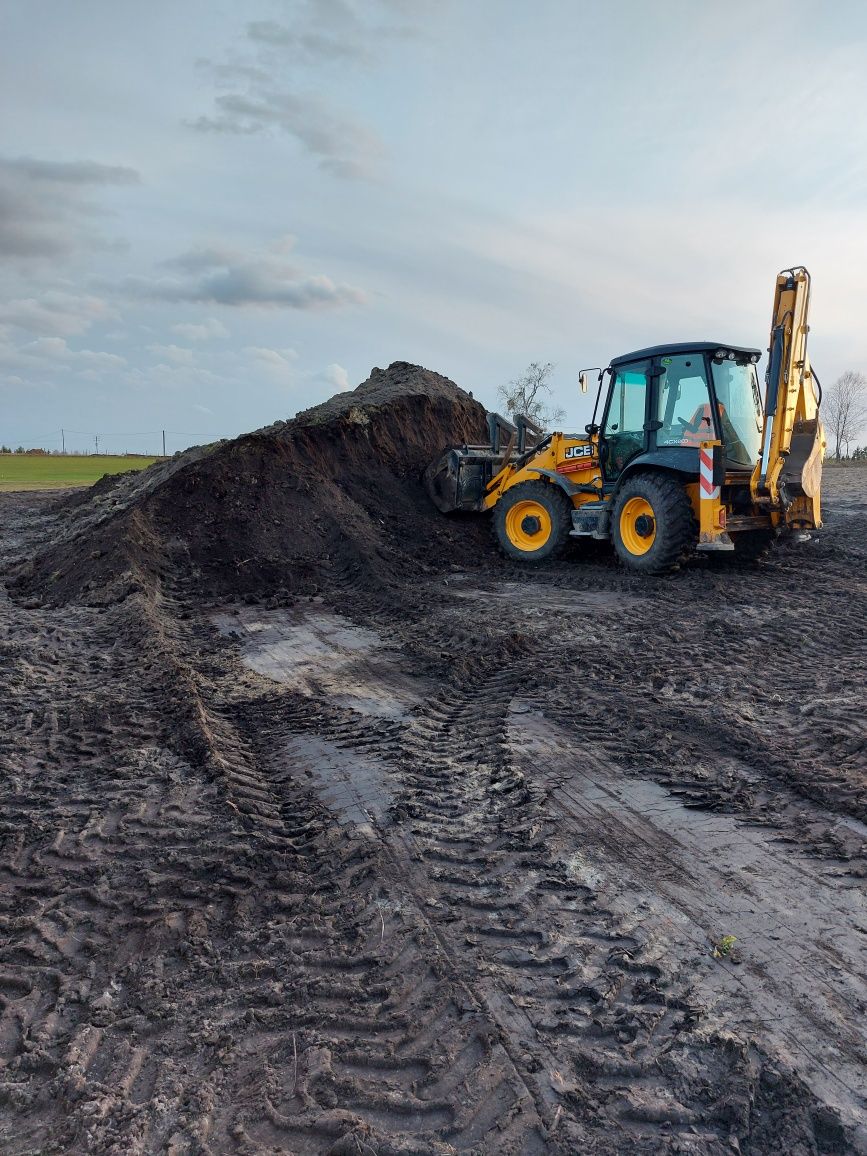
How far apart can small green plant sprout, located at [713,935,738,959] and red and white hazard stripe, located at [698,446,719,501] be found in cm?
710

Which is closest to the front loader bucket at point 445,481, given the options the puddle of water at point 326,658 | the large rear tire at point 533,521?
the large rear tire at point 533,521

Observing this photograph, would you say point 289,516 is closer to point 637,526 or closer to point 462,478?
point 462,478

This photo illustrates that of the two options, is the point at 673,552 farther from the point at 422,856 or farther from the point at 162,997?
the point at 162,997

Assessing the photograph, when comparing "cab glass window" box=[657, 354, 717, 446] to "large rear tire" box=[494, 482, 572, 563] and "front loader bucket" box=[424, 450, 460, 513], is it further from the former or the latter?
"front loader bucket" box=[424, 450, 460, 513]

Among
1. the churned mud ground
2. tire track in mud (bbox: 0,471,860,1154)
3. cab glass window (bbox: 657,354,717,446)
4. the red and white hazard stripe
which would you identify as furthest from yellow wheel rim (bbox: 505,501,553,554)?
tire track in mud (bbox: 0,471,860,1154)

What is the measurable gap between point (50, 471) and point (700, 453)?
35.5m

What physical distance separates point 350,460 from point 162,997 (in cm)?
1155

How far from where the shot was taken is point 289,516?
11797mm

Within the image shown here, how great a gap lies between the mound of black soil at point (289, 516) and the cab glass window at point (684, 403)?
347 centimetres

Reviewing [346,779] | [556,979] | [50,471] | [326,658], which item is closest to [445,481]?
[326,658]

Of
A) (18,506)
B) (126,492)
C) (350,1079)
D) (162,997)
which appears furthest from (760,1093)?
(18,506)

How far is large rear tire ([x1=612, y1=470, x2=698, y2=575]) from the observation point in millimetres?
9594

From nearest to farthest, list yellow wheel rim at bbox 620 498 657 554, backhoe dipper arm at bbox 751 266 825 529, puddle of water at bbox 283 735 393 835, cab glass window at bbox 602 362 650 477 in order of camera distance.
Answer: puddle of water at bbox 283 735 393 835, backhoe dipper arm at bbox 751 266 825 529, yellow wheel rim at bbox 620 498 657 554, cab glass window at bbox 602 362 650 477

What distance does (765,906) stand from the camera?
127 inches
